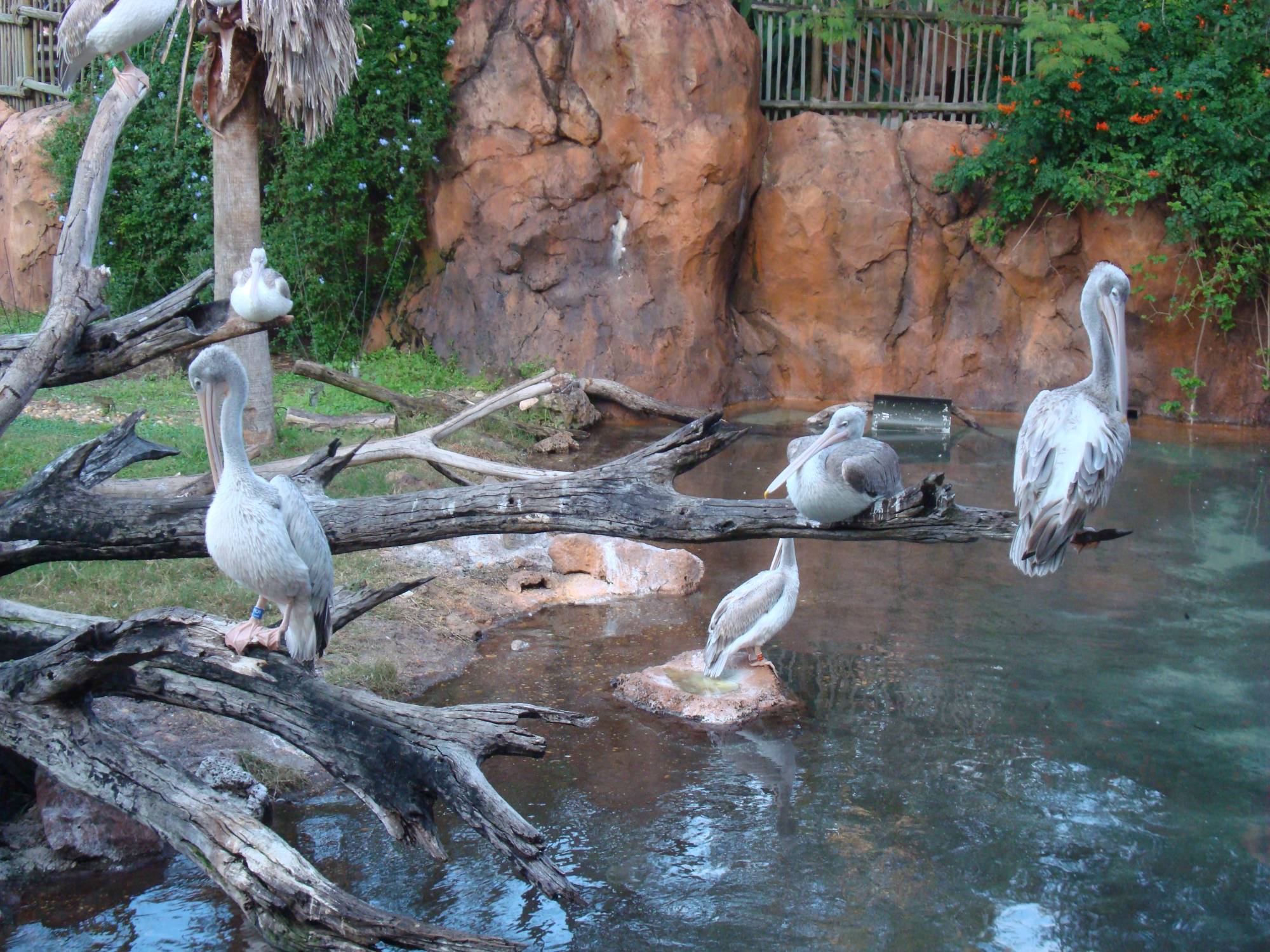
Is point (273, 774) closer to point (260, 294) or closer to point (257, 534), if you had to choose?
point (257, 534)

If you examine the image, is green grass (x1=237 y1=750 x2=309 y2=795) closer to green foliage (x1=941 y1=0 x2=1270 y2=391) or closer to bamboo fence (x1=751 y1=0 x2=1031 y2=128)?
green foliage (x1=941 y1=0 x2=1270 y2=391)

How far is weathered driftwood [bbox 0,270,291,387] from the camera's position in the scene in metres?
4.64

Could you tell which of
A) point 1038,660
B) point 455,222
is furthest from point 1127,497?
point 455,222

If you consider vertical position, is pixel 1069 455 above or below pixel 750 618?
above

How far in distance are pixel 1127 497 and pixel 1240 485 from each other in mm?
1189

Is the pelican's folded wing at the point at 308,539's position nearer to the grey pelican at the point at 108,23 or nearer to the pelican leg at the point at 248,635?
the pelican leg at the point at 248,635

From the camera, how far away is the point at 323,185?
11336 mm

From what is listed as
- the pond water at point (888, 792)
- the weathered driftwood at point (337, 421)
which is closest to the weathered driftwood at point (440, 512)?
the pond water at point (888, 792)

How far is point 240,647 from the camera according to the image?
3.44 meters

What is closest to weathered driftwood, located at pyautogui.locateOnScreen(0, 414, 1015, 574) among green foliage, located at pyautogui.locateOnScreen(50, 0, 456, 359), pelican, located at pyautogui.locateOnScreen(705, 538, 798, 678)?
pelican, located at pyautogui.locateOnScreen(705, 538, 798, 678)

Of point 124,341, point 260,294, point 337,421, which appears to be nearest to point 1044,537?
point 124,341

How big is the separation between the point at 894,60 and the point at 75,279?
33.5 feet

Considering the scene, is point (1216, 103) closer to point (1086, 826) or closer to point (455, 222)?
point (455, 222)

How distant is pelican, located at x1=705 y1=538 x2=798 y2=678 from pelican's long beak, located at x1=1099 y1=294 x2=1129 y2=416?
76.2 inches
